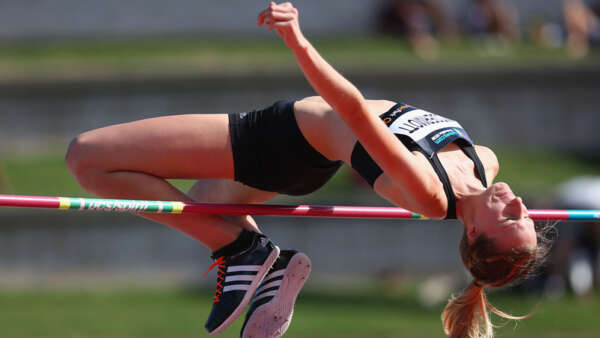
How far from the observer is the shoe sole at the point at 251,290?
14.0 feet

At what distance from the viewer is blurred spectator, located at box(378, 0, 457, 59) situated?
1212 cm

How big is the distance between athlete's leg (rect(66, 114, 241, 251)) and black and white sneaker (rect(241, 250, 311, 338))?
1.70 ft

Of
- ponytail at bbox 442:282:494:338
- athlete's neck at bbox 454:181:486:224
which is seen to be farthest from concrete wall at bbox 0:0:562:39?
athlete's neck at bbox 454:181:486:224

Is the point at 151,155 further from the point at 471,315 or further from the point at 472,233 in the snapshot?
the point at 471,315

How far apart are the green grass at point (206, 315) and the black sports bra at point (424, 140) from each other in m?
5.04

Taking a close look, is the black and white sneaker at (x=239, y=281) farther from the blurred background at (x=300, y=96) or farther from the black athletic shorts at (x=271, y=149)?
the blurred background at (x=300, y=96)

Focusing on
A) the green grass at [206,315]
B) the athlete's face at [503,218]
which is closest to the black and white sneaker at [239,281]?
the athlete's face at [503,218]

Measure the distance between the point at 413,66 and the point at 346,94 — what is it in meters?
8.16

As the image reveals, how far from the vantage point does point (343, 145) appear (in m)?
4.04

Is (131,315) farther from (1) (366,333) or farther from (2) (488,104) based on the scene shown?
(2) (488,104)

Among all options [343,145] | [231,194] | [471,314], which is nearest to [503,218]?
[471,314]

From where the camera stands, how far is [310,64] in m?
3.42

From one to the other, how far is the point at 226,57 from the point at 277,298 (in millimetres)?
7758

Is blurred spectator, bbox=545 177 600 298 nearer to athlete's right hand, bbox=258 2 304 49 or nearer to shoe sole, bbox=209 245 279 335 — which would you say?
shoe sole, bbox=209 245 279 335
